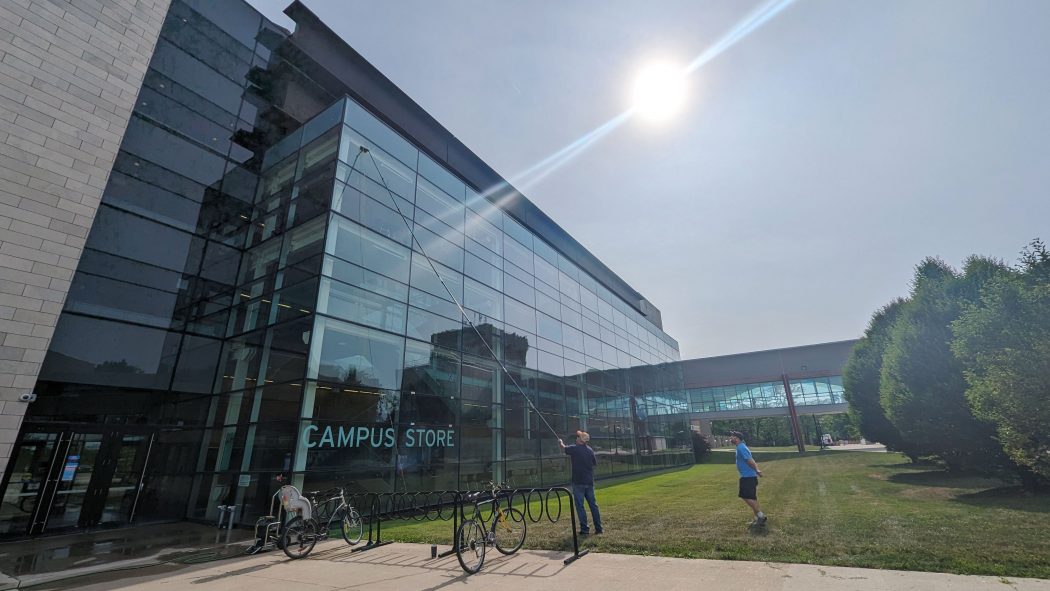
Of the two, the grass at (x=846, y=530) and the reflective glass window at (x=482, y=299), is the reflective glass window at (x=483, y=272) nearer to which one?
the reflective glass window at (x=482, y=299)

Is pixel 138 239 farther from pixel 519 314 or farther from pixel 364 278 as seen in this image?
pixel 519 314

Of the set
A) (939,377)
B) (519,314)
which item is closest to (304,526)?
(519,314)

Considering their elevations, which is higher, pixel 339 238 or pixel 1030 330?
pixel 339 238

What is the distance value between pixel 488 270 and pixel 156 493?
502 inches

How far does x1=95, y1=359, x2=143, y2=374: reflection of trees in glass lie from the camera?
11117mm

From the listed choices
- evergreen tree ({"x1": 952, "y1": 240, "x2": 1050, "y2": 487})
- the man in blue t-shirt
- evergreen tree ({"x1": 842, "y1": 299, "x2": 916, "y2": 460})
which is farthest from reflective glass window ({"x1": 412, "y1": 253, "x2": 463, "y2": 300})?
evergreen tree ({"x1": 842, "y1": 299, "x2": 916, "y2": 460})

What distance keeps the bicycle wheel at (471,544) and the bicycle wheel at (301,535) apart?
3.48 meters

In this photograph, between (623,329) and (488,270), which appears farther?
(623,329)

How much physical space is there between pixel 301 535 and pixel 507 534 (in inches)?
148

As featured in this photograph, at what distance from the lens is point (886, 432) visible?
2266cm

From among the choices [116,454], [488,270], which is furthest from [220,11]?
[116,454]

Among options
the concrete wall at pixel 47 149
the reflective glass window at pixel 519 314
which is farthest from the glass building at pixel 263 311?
the concrete wall at pixel 47 149

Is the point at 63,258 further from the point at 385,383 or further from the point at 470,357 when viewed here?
the point at 470,357

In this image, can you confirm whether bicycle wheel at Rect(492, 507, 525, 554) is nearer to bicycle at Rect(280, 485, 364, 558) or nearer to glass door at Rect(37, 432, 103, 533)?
bicycle at Rect(280, 485, 364, 558)
